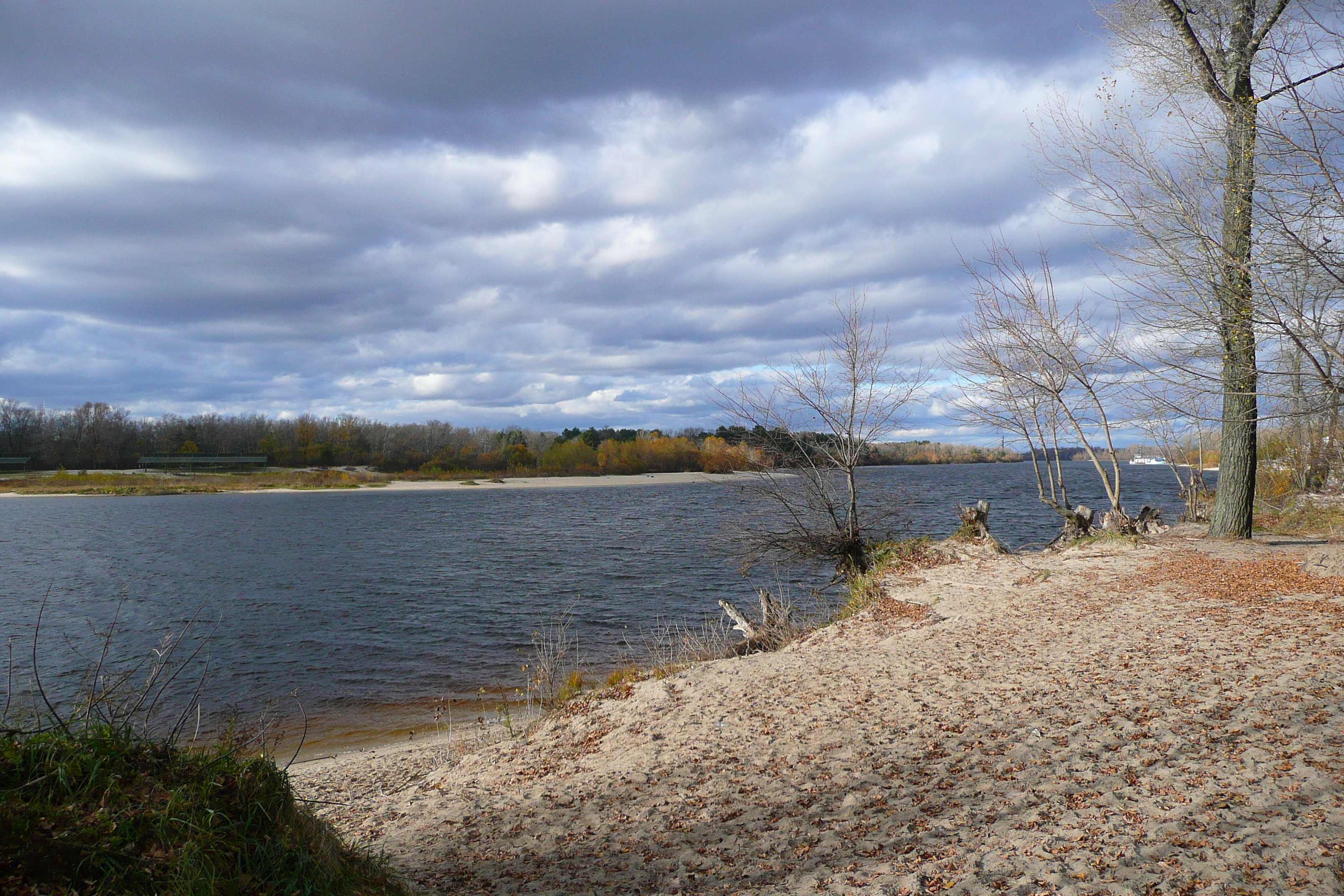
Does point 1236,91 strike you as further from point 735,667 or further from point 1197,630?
point 735,667

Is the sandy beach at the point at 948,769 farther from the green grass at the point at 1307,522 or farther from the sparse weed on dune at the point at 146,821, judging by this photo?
the green grass at the point at 1307,522

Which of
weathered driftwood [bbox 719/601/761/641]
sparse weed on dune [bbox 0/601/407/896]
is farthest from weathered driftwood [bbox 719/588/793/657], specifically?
sparse weed on dune [bbox 0/601/407/896]

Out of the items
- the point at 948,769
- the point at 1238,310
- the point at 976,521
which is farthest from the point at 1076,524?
the point at 948,769

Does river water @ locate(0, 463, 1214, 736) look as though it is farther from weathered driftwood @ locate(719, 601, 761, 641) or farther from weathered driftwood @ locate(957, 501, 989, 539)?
weathered driftwood @ locate(719, 601, 761, 641)

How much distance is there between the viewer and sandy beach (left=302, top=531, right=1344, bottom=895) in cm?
408

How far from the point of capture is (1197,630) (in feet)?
26.0

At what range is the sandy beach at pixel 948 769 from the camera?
4078mm

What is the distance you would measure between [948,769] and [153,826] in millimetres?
5101

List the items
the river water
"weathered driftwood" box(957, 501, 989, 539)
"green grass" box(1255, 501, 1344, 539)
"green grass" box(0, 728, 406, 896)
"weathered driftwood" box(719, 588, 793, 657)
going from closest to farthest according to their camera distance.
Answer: "green grass" box(0, 728, 406, 896)
"weathered driftwood" box(719, 588, 793, 657)
the river water
"weathered driftwood" box(957, 501, 989, 539)
"green grass" box(1255, 501, 1344, 539)

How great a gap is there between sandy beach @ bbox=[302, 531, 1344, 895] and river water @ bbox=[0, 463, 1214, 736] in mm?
5162

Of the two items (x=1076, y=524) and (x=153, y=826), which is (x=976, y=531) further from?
Answer: (x=153, y=826)

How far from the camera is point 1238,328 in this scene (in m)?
9.65

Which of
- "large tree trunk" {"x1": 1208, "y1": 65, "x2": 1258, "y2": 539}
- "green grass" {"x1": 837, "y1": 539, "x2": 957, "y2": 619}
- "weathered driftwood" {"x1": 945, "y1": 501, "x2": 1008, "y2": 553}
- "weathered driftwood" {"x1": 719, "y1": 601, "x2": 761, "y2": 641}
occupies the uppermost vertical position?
"large tree trunk" {"x1": 1208, "y1": 65, "x2": 1258, "y2": 539}

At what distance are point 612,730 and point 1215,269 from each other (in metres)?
9.99
